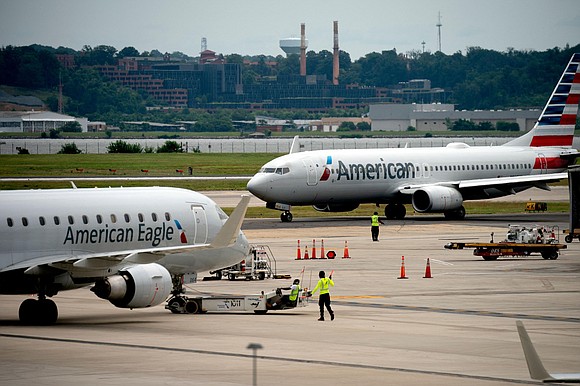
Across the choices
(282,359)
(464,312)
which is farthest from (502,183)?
(282,359)

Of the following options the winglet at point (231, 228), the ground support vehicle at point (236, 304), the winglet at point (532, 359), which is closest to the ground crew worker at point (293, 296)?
the ground support vehicle at point (236, 304)

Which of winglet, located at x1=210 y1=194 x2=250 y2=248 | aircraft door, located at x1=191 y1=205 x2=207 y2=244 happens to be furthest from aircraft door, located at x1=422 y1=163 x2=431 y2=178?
winglet, located at x1=210 y1=194 x2=250 y2=248

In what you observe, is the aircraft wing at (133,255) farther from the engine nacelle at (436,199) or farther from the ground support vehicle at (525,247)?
the engine nacelle at (436,199)

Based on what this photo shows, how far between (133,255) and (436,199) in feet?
137

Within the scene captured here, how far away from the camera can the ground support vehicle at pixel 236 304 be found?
3675 cm

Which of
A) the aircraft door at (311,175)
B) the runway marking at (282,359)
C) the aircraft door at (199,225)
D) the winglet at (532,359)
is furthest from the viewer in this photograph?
the aircraft door at (311,175)

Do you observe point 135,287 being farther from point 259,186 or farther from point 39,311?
point 259,186

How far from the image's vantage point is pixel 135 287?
3238cm

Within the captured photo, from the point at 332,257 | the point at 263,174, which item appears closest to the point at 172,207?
Answer: the point at 332,257

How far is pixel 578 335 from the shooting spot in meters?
32.2

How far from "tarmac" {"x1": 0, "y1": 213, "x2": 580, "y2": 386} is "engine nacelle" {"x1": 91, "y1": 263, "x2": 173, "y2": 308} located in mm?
864

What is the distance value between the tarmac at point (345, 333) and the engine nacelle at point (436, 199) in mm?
20049

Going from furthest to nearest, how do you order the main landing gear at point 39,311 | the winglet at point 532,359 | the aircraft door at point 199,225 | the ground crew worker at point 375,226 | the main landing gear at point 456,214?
the main landing gear at point 456,214, the ground crew worker at point 375,226, the aircraft door at point 199,225, the main landing gear at point 39,311, the winglet at point 532,359

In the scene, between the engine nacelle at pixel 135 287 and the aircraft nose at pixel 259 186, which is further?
the aircraft nose at pixel 259 186
